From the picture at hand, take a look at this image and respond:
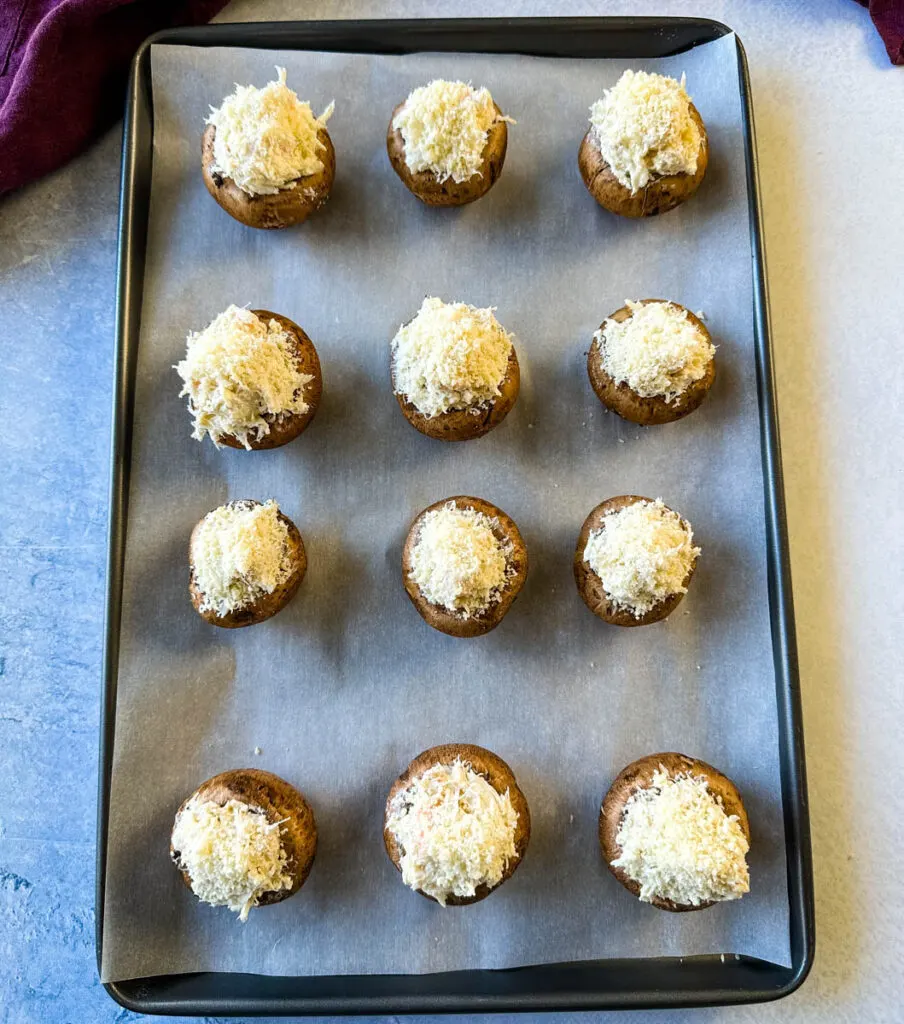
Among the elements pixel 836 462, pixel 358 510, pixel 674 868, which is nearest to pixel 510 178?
pixel 358 510

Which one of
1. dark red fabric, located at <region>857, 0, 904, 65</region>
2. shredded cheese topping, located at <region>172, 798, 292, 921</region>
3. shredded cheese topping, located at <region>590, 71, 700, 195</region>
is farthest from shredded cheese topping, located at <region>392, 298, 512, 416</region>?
dark red fabric, located at <region>857, 0, 904, 65</region>

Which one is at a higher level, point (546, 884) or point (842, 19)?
point (842, 19)

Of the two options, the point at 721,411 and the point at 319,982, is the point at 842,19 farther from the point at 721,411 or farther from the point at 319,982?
the point at 319,982

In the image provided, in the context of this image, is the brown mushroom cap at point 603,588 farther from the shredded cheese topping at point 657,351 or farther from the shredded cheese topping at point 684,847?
the shredded cheese topping at point 684,847

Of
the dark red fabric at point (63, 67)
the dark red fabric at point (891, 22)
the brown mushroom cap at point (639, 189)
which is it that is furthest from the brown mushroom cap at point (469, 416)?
the dark red fabric at point (891, 22)

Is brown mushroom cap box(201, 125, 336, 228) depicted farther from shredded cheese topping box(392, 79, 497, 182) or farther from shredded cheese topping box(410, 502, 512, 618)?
shredded cheese topping box(410, 502, 512, 618)
